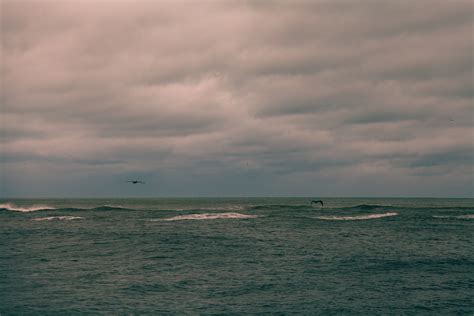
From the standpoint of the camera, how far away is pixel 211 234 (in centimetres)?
5528

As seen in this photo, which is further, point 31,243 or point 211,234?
point 211,234

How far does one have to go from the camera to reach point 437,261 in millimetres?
37031

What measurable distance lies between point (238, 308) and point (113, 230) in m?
42.2

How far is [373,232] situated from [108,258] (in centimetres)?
3830

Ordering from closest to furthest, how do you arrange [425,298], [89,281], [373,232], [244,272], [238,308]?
1. [238,308]
2. [425,298]
3. [89,281]
4. [244,272]
5. [373,232]

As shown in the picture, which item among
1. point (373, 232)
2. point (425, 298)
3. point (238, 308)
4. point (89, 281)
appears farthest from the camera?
point (373, 232)

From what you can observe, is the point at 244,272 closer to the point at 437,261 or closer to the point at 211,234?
the point at 437,261

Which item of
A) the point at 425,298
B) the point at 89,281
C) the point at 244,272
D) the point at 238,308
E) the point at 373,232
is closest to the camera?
the point at 238,308

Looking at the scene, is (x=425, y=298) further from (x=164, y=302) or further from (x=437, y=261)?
(x=164, y=302)

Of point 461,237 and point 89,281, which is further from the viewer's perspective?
point 461,237

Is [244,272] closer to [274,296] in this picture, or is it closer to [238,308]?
[274,296]

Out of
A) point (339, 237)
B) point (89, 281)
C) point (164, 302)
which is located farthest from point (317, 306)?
point (339, 237)

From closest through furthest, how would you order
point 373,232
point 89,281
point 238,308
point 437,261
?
point 238,308 → point 89,281 → point 437,261 → point 373,232

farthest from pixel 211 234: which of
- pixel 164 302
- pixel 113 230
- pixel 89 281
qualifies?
pixel 164 302
